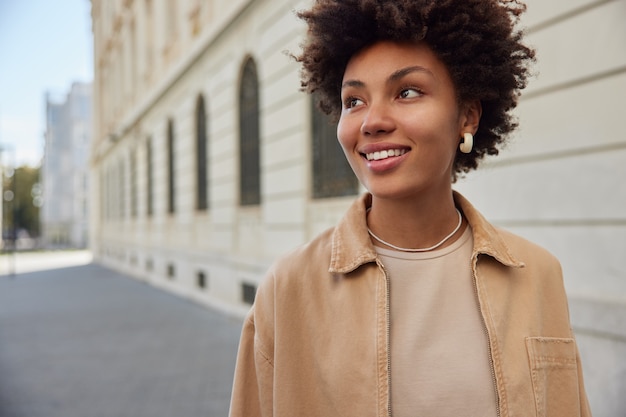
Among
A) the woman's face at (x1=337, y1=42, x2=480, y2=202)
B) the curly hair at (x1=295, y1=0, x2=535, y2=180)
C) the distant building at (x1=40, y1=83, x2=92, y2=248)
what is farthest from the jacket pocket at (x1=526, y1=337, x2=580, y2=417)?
the distant building at (x1=40, y1=83, x2=92, y2=248)

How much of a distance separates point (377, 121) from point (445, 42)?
0.98 ft

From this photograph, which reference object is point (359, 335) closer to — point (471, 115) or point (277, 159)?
point (471, 115)

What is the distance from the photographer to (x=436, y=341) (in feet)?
4.89

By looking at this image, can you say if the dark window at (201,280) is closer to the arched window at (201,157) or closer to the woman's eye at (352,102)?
the arched window at (201,157)

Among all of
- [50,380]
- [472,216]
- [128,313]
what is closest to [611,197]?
[472,216]

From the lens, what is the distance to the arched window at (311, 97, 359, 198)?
7859 millimetres

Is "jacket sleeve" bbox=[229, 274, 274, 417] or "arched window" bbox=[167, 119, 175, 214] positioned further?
"arched window" bbox=[167, 119, 175, 214]

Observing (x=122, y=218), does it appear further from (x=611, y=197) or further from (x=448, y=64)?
(x=448, y=64)

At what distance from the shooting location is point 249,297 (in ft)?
34.3

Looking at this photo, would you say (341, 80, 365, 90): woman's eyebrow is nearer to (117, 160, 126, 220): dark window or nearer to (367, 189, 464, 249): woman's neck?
(367, 189, 464, 249): woman's neck

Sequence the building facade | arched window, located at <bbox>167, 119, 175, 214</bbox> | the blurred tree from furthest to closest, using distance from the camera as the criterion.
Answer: the blurred tree < arched window, located at <bbox>167, 119, 175, 214</bbox> < the building facade

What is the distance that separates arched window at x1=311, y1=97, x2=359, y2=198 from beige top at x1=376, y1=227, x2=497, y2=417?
5984 millimetres

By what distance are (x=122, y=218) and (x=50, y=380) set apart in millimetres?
19447

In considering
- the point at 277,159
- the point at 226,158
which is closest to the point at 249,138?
the point at 226,158
